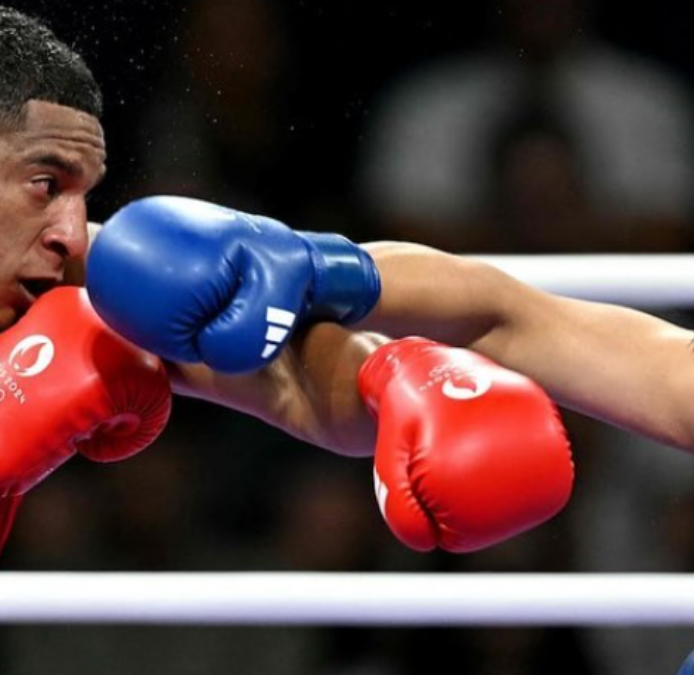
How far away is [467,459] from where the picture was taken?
122 centimetres

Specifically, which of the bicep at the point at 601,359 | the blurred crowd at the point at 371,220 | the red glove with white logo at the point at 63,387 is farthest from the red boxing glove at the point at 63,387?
the blurred crowd at the point at 371,220

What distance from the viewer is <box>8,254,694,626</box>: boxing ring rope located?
5.26 ft

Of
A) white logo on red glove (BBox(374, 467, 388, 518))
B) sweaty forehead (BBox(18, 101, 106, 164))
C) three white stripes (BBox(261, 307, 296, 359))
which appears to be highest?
three white stripes (BBox(261, 307, 296, 359))

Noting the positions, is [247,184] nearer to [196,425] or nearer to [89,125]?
[196,425]

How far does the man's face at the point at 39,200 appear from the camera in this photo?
146 centimetres

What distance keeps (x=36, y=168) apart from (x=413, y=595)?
1.87ft

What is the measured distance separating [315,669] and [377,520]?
0.25m

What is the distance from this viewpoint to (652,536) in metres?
2.39

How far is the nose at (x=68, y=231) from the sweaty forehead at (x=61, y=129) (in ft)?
0.17

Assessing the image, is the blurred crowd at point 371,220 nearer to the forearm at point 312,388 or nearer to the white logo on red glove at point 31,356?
the forearm at point 312,388

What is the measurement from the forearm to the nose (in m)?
0.17

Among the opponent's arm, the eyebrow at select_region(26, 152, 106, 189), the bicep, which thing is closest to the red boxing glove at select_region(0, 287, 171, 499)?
Answer: the eyebrow at select_region(26, 152, 106, 189)

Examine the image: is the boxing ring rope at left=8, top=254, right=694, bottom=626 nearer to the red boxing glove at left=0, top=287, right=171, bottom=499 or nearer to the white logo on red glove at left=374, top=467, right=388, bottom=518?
the red boxing glove at left=0, top=287, right=171, bottom=499

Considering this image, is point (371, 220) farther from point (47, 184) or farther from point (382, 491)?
point (382, 491)
